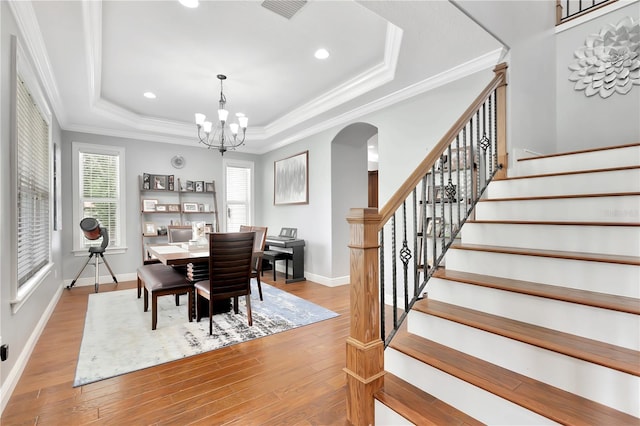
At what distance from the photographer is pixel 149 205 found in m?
5.46

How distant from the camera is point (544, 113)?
314cm

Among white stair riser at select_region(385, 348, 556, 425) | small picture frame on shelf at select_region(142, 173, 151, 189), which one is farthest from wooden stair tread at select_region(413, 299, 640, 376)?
small picture frame on shelf at select_region(142, 173, 151, 189)

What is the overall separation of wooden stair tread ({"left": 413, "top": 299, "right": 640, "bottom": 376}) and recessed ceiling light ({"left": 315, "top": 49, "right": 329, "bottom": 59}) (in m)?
2.62

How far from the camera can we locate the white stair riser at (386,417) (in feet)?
4.73

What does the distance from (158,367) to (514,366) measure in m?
2.36

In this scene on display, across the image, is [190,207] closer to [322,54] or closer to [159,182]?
[159,182]

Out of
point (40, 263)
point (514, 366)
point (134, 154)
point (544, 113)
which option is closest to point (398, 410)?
point (514, 366)

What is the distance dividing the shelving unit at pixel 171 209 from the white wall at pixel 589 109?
5.46 metres

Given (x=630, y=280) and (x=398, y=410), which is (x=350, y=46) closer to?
(x=630, y=280)

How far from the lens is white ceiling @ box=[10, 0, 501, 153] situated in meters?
2.39

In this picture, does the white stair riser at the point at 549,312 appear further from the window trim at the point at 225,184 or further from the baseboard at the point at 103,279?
the baseboard at the point at 103,279

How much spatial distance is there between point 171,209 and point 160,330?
3180 millimetres

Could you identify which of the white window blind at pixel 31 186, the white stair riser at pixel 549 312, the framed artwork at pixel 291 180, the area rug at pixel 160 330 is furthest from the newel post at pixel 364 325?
the framed artwork at pixel 291 180

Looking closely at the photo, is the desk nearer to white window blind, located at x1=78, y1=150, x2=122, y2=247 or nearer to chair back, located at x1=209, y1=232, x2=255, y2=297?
chair back, located at x1=209, y1=232, x2=255, y2=297
